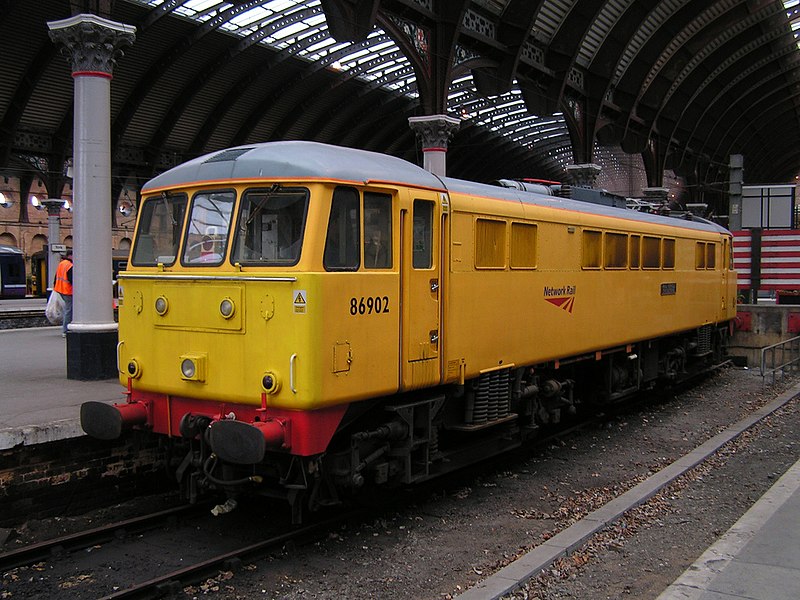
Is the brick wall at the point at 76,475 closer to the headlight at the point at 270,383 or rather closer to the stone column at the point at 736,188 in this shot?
the headlight at the point at 270,383

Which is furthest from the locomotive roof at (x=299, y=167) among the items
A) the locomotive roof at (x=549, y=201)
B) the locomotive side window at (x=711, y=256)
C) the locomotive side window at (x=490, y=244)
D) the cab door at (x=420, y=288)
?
the locomotive side window at (x=711, y=256)

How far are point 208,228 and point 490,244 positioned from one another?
3.12 meters

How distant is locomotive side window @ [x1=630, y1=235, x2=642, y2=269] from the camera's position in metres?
11.8

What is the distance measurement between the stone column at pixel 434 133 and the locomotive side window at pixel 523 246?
8.70 metres

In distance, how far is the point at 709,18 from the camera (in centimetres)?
2811

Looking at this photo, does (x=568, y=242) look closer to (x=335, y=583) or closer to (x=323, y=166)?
(x=323, y=166)

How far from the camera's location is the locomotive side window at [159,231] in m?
7.11

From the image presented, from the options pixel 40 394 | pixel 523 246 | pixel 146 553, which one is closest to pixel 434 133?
pixel 523 246

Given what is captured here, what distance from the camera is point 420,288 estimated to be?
7.19 m

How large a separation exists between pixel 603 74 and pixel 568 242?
17.4m

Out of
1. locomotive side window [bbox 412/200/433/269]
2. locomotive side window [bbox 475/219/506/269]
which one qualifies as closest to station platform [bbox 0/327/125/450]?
locomotive side window [bbox 412/200/433/269]

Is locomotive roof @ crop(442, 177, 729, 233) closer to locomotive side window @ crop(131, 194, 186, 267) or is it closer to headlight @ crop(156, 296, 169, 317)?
locomotive side window @ crop(131, 194, 186, 267)

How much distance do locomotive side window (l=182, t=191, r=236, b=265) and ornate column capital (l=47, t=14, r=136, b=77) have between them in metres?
5.89

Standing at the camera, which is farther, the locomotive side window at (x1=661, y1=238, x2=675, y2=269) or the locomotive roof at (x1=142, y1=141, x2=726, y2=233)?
the locomotive side window at (x1=661, y1=238, x2=675, y2=269)
